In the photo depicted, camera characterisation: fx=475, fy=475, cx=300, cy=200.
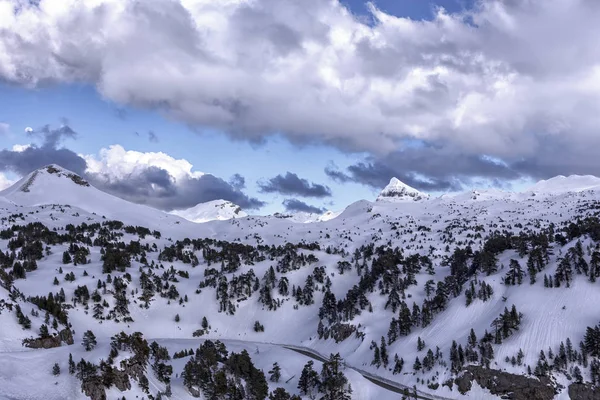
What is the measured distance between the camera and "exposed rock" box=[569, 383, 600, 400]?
10519 cm

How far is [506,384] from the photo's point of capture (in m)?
112

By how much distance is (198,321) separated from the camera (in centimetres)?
19575

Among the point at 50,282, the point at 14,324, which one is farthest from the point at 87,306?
the point at 14,324

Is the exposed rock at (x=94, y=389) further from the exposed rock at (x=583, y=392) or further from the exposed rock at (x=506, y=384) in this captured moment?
the exposed rock at (x=583, y=392)

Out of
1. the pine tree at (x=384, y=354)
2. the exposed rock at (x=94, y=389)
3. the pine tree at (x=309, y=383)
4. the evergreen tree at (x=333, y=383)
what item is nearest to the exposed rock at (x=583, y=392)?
the pine tree at (x=384, y=354)

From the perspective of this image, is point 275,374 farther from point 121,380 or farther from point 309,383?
point 121,380

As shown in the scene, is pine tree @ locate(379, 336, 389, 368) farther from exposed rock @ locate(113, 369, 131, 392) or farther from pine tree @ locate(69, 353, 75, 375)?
pine tree @ locate(69, 353, 75, 375)

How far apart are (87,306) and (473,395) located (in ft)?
460

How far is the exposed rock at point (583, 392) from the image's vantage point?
345ft

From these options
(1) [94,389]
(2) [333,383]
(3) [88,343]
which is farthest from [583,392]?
(3) [88,343]

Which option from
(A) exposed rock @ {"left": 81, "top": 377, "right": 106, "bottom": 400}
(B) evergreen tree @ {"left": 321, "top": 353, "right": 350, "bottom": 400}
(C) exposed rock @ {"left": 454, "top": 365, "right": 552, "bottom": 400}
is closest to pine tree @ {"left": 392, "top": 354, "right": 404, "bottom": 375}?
(C) exposed rock @ {"left": 454, "top": 365, "right": 552, "bottom": 400}

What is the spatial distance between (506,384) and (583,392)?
15777mm

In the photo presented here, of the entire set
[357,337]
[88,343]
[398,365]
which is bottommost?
[398,365]

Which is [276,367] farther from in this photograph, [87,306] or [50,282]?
[50,282]
